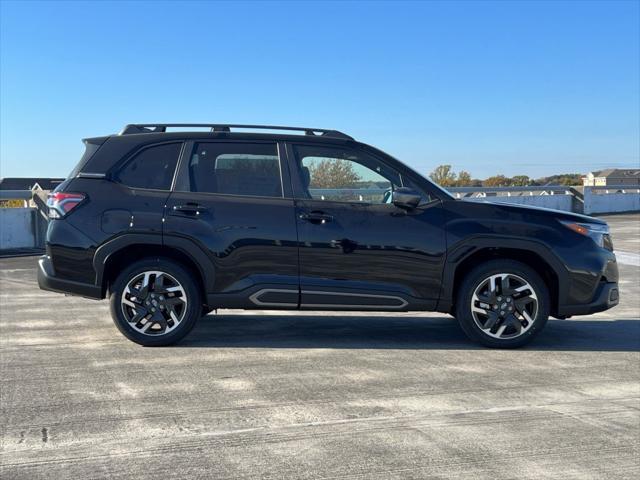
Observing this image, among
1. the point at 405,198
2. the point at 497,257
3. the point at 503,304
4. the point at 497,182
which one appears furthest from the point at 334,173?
the point at 497,182

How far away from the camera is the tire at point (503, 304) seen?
5.77 meters

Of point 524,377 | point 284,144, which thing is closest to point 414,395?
point 524,377

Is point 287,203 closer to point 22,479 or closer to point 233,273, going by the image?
point 233,273

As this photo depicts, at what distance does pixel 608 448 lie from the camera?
3.62 m

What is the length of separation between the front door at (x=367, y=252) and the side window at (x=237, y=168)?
0.27 metres

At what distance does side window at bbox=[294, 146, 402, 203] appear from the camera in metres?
5.86

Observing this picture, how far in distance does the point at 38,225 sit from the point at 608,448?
13347mm

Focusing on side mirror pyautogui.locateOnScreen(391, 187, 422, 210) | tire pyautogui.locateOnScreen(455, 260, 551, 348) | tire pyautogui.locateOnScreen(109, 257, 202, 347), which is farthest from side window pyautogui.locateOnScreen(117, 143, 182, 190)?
tire pyautogui.locateOnScreen(455, 260, 551, 348)

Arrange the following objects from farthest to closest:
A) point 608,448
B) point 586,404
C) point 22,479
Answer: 1. point 586,404
2. point 608,448
3. point 22,479

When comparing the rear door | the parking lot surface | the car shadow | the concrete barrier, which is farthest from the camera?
the concrete barrier

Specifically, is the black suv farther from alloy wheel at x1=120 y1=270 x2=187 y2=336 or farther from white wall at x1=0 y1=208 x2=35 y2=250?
white wall at x1=0 y1=208 x2=35 y2=250

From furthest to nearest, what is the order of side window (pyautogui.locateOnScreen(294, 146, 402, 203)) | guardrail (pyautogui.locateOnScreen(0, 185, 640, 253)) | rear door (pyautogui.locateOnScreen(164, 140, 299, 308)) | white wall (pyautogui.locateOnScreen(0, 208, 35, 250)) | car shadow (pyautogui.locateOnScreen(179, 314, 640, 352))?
white wall (pyautogui.locateOnScreen(0, 208, 35, 250)), guardrail (pyautogui.locateOnScreen(0, 185, 640, 253)), car shadow (pyautogui.locateOnScreen(179, 314, 640, 352)), side window (pyautogui.locateOnScreen(294, 146, 402, 203)), rear door (pyautogui.locateOnScreen(164, 140, 299, 308))

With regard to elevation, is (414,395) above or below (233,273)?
below

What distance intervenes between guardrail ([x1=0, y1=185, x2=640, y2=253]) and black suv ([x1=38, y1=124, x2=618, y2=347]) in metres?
0.33
